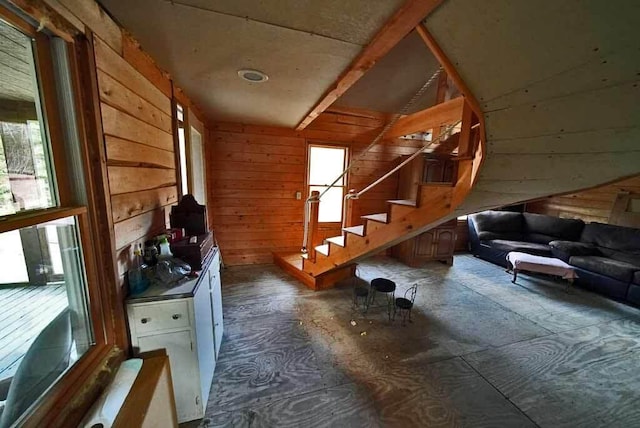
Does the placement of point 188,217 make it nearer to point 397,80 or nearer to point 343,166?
point 343,166

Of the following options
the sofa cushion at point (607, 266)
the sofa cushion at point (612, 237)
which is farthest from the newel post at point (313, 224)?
the sofa cushion at point (612, 237)

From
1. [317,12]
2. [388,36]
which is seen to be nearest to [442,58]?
[388,36]

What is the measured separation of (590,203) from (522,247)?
1.71m

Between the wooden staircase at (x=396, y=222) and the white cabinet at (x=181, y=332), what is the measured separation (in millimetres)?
1688

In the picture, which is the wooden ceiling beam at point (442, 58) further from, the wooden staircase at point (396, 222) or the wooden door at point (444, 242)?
the wooden door at point (444, 242)

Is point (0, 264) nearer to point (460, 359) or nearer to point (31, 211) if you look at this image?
point (31, 211)

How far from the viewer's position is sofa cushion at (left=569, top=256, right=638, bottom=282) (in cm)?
305

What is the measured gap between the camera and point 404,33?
115 centimetres

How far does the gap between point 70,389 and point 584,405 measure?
→ 295cm

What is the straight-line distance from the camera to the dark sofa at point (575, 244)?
3160 mm

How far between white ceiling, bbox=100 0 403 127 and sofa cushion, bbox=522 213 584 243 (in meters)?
4.97

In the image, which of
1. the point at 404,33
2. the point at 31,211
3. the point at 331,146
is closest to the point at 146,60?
the point at 31,211

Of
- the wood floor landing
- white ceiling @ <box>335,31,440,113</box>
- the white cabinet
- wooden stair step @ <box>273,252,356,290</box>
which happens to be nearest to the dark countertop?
the white cabinet

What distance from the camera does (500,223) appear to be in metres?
4.74
